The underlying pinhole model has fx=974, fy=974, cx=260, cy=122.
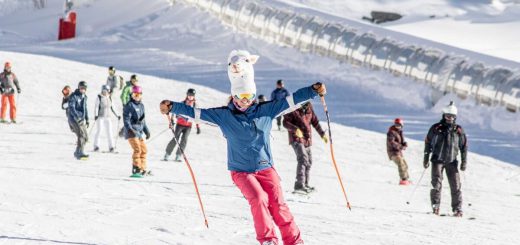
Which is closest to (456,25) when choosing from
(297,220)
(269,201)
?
(297,220)

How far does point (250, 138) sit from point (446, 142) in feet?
15.9

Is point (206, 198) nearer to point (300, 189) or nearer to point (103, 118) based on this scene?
point (300, 189)

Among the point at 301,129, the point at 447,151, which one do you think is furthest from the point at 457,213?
the point at 301,129

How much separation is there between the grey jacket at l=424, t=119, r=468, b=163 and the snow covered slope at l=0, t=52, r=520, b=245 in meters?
0.78

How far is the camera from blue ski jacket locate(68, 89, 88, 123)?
51.5 feet

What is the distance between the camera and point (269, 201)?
26.3ft

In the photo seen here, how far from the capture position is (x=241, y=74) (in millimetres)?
8086

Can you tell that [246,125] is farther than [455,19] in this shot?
No

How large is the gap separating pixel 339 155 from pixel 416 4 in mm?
23101

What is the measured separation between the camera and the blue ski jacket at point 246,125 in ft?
26.0

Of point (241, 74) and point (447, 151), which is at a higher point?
point (241, 74)

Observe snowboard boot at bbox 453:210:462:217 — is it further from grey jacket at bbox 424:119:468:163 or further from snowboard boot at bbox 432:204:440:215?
grey jacket at bbox 424:119:468:163

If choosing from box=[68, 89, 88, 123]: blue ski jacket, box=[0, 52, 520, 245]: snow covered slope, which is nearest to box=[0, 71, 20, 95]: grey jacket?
box=[0, 52, 520, 245]: snow covered slope

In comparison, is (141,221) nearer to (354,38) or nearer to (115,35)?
(354,38)
